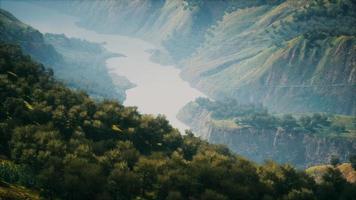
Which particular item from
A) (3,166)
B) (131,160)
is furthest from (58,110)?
(3,166)

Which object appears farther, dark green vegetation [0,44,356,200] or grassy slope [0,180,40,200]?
dark green vegetation [0,44,356,200]

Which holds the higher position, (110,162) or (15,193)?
(110,162)

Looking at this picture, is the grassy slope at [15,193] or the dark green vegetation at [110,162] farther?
the dark green vegetation at [110,162]

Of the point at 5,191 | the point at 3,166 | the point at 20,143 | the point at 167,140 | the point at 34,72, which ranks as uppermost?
the point at 34,72

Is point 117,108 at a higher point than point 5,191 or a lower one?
higher

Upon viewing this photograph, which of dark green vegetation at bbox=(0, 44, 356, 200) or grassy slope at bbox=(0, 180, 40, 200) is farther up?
dark green vegetation at bbox=(0, 44, 356, 200)

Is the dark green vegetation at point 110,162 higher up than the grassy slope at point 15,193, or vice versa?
the dark green vegetation at point 110,162

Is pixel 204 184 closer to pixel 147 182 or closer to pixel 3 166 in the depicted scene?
pixel 147 182

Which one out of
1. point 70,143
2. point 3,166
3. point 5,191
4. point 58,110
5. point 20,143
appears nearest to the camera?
point 5,191
